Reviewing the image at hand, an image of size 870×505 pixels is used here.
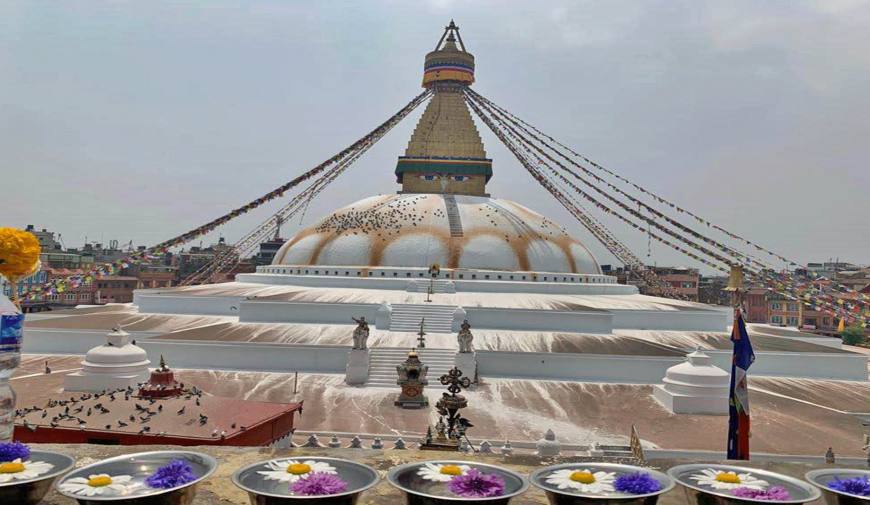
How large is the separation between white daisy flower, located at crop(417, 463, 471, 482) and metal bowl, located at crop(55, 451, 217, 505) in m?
0.75

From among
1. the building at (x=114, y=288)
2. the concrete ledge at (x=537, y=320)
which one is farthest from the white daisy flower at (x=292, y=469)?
the building at (x=114, y=288)

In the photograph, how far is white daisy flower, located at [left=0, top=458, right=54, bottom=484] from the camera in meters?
2.22

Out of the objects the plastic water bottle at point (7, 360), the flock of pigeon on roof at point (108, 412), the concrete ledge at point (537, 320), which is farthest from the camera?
the concrete ledge at point (537, 320)

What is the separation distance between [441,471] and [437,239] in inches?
749

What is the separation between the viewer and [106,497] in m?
2.04

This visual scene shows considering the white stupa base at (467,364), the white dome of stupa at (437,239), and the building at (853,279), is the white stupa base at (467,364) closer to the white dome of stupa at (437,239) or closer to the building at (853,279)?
the white dome of stupa at (437,239)

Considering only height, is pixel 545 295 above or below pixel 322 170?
below

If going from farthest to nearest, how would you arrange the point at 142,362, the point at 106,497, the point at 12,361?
the point at 142,362
the point at 12,361
the point at 106,497

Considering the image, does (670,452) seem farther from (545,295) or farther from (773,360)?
(545,295)

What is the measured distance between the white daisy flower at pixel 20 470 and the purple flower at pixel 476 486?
57.5 inches

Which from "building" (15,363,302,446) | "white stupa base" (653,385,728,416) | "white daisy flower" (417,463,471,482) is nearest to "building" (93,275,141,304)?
"building" (15,363,302,446)

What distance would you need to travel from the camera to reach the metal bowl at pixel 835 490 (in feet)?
7.27

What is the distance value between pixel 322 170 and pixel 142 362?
1172cm

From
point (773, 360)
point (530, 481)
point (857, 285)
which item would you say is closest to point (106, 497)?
point (530, 481)
